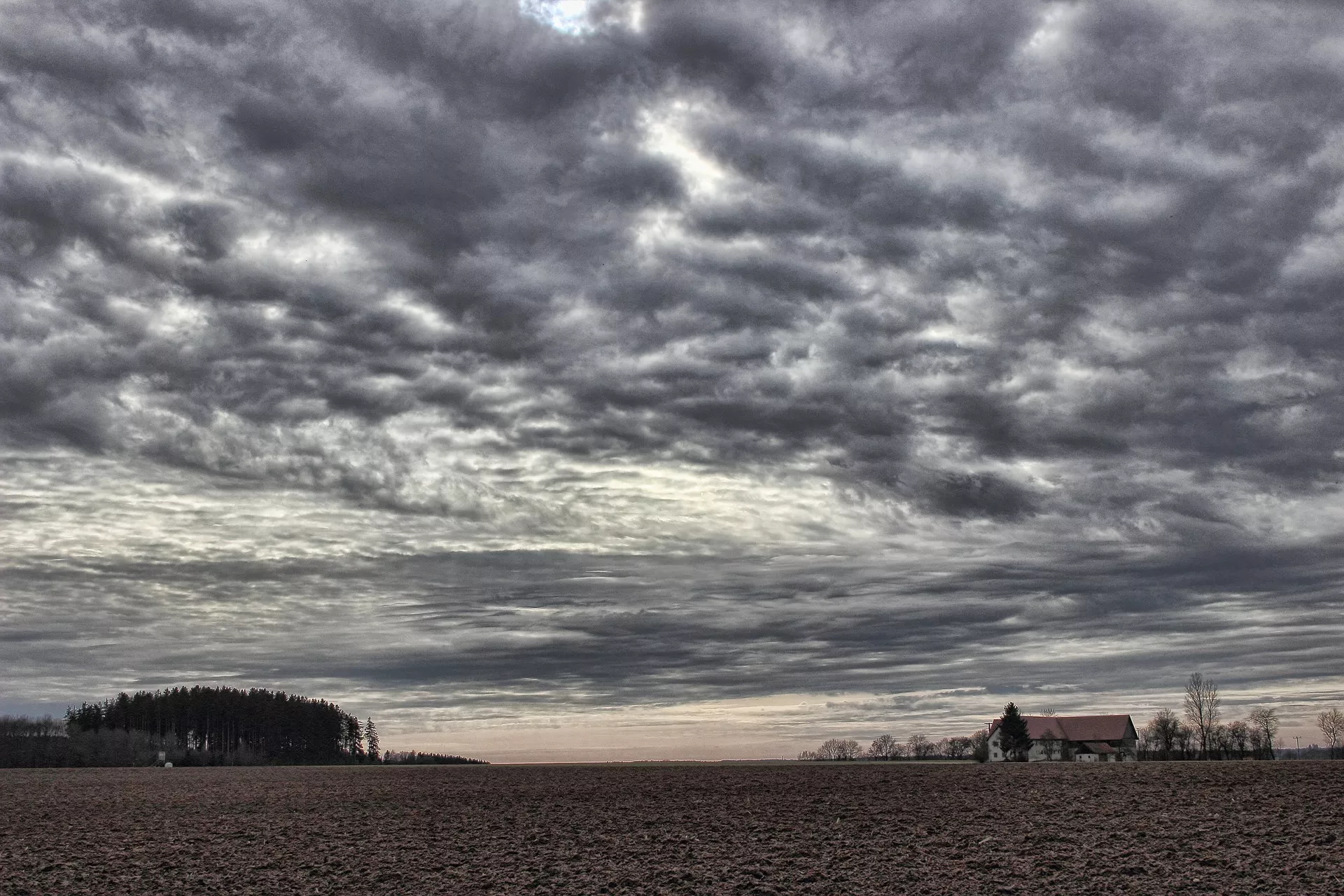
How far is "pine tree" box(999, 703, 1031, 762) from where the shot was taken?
14062 cm

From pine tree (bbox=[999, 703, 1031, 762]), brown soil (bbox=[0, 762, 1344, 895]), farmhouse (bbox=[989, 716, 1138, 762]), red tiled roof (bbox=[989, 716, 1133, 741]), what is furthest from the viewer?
red tiled roof (bbox=[989, 716, 1133, 741])

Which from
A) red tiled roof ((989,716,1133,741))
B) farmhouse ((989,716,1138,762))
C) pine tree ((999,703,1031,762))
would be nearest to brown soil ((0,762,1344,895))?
pine tree ((999,703,1031,762))

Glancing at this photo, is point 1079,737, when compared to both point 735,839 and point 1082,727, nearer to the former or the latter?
point 1082,727

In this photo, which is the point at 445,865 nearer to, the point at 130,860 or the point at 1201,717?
the point at 130,860

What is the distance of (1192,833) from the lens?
116ft

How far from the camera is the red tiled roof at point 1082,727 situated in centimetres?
15888

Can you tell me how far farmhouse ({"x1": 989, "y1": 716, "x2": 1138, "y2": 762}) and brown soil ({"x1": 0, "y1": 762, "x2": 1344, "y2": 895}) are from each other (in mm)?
85521

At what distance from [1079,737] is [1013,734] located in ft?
80.1

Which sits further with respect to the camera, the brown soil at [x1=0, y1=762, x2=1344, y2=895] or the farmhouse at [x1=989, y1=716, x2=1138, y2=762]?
the farmhouse at [x1=989, y1=716, x2=1138, y2=762]

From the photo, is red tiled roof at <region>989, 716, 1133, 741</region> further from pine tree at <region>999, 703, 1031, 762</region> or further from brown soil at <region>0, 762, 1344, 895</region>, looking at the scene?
brown soil at <region>0, 762, 1344, 895</region>

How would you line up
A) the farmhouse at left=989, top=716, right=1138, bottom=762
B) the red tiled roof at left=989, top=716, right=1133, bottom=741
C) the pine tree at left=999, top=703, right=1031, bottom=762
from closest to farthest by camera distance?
the pine tree at left=999, top=703, right=1031, bottom=762 < the farmhouse at left=989, top=716, right=1138, bottom=762 < the red tiled roof at left=989, top=716, right=1133, bottom=741

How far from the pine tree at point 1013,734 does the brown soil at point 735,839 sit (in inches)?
3057

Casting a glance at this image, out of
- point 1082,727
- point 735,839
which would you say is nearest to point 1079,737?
point 1082,727

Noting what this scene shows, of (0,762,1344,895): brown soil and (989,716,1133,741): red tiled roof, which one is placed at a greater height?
(0,762,1344,895): brown soil
